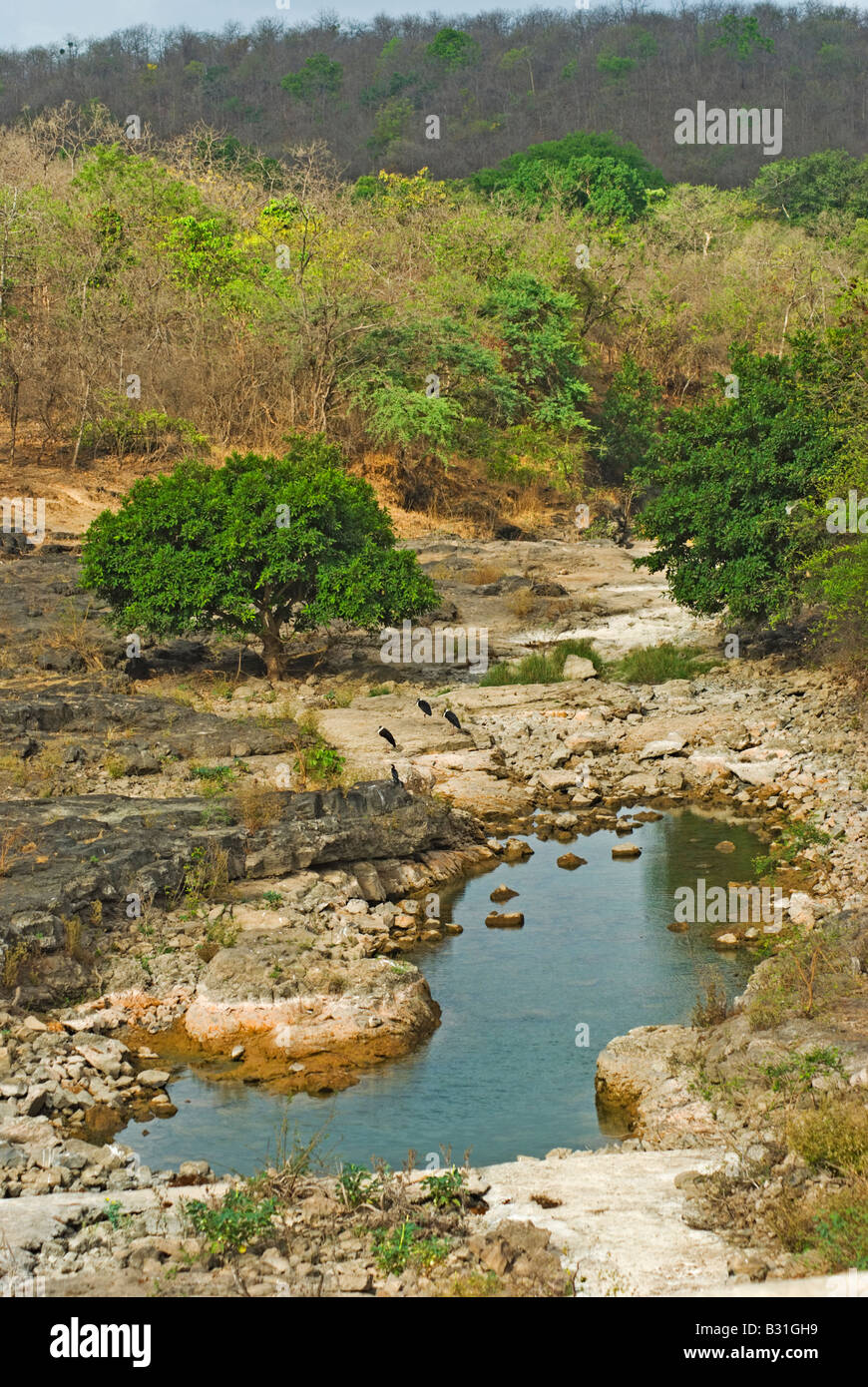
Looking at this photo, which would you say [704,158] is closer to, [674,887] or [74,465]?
[74,465]

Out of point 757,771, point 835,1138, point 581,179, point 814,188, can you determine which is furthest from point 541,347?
point 835,1138

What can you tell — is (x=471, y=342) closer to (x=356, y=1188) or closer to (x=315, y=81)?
(x=356, y=1188)

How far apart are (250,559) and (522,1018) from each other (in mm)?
8242

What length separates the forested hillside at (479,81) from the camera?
71188 mm

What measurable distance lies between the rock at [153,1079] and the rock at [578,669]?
33.4 feet

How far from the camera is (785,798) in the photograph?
13.8 m

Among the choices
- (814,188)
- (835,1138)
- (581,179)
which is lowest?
(835,1138)

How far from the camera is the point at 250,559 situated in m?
16.2

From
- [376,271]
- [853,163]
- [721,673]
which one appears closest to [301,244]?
[376,271]

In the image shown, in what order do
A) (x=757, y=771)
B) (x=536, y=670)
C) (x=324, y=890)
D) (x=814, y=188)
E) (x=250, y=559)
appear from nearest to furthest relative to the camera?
(x=324, y=890) → (x=757, y=771) → (x=250, y=559) → (x=536, y=670) → (x=814, y=188)

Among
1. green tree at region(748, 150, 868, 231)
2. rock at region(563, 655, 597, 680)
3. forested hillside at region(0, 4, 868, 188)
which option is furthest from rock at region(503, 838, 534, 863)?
forested hillside at region(0, 4, 868, 188)

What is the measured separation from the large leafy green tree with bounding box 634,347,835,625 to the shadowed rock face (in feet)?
19.6

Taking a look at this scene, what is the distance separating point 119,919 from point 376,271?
2292cm

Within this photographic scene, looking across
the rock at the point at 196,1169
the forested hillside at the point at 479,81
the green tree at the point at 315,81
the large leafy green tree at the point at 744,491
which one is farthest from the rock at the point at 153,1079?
the green tree at the point at 315,81
